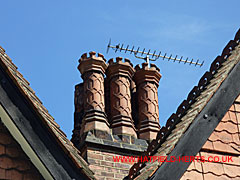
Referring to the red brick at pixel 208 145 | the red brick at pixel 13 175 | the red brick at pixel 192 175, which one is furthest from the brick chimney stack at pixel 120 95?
the red brick at pixel 13 175

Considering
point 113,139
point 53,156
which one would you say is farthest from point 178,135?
point 113,139

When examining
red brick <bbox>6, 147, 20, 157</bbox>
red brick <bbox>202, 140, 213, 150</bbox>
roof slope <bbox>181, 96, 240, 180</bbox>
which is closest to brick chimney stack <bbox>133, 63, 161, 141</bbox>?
roof slope <bbox>181, 96, 240, 180</bbox>

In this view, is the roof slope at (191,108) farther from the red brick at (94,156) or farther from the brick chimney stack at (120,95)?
the brick chimney stack at (120,95)

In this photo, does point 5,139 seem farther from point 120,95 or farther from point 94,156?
point 120,95

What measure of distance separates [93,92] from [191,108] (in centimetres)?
371

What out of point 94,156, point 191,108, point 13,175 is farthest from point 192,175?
point 94,156

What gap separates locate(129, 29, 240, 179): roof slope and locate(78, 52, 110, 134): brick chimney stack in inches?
121

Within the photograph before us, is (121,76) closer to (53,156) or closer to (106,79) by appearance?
(106,79)

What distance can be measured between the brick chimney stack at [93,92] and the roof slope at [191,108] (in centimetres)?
308

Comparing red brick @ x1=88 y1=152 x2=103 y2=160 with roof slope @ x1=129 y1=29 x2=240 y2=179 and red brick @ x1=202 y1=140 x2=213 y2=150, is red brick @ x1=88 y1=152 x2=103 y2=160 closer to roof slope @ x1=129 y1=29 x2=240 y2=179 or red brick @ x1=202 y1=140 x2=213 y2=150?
roof slope @ x1=129 y1=29 x2=240 y2=179

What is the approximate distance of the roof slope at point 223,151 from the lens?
6.10 m

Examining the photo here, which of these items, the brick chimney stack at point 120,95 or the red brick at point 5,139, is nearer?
the red brick at point 5,139

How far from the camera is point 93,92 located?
1035 centimetres

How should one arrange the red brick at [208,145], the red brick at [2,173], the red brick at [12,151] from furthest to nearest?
1. the red brick at [208,145]
2. the red brick at [12,151]
3. the red brick at [2,173]
